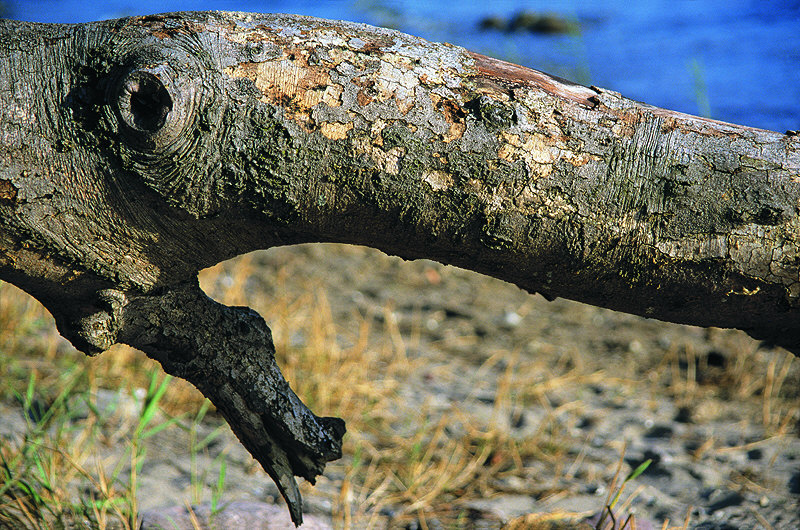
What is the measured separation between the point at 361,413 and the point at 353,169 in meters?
Answer: 1.98

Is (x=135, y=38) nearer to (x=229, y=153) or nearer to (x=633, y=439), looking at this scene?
(x=229, y=153)

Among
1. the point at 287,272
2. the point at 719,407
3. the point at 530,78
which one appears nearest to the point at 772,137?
the point at 530,78

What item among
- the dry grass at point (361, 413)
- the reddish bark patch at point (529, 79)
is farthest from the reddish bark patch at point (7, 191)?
the dry grass at point (361, 413)

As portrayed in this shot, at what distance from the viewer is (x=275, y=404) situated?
4.47 ft

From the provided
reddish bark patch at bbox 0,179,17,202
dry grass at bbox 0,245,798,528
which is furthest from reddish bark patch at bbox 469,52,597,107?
dry grass at bbox 0,245,798,528

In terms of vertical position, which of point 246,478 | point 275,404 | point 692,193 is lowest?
point 246,478

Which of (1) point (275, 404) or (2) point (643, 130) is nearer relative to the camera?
(2) point (643, 130)

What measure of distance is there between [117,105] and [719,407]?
10.4 feet

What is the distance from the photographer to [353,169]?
3.81ft

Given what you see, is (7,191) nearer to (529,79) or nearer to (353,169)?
(353,169)

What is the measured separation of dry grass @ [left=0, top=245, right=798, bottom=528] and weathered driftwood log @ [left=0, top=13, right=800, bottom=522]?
3.08ft

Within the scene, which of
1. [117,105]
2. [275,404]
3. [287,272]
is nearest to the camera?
[117,105]

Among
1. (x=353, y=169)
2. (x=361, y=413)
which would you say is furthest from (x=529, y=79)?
(x=361, y=413)

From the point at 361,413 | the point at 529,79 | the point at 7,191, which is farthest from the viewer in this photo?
the point at 361,413
